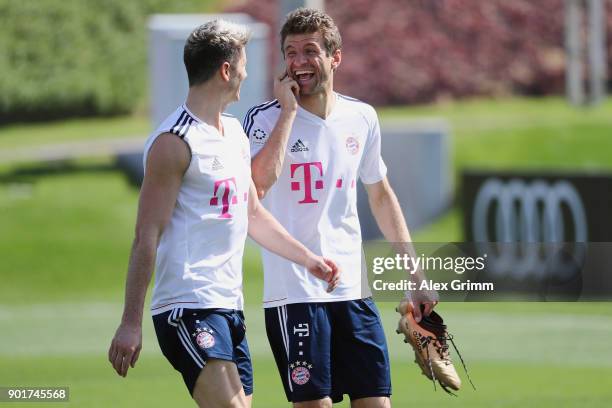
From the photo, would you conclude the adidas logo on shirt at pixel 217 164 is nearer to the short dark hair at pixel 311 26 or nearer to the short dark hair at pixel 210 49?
the short dark hair at pixel 210 49

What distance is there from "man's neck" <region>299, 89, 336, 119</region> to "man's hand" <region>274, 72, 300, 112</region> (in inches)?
5.6

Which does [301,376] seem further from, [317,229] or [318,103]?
[318,103]

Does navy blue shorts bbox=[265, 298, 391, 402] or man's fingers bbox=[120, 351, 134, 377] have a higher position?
man's fingers bbox=[120, 351, 134, 377]

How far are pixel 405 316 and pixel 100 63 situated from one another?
22185mm

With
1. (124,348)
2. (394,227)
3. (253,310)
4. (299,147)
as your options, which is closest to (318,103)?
(299,147)

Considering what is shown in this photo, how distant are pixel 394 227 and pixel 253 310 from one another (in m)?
9.87

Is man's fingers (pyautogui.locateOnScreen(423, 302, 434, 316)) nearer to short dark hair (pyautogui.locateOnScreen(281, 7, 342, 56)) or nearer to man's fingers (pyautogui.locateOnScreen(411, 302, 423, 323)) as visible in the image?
man's fingers (pyautogui.locateOnScreen(411, 302, 423, 323))

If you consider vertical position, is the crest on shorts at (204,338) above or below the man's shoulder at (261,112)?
below

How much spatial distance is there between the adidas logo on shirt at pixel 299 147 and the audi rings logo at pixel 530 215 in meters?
9.42

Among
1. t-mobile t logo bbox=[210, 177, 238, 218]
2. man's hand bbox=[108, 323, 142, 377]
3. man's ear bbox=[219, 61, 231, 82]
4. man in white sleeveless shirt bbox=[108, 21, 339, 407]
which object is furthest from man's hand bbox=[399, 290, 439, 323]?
man's hand bbox=[108, 323, 142, 377]

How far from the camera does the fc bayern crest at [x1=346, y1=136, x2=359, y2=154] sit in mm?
6742

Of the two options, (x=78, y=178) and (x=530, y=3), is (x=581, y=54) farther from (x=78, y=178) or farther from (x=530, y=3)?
(x=78, y=178)

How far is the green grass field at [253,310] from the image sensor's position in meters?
11.0

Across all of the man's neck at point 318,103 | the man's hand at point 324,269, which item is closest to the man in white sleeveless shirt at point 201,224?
the man's hand at point 324,269
